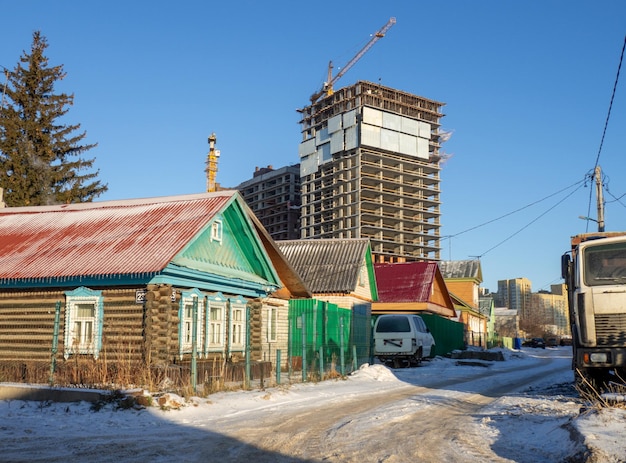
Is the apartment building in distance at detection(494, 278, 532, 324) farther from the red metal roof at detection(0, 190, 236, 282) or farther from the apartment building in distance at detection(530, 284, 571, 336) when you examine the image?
the red metal roof at detection(0, 190, 236, 282)

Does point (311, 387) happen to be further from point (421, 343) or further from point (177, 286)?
point (421, 343)

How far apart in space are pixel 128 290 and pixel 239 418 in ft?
17.7

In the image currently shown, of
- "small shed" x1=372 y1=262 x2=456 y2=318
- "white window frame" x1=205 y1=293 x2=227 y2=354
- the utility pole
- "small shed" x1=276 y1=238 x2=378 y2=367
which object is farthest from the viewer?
"small shed" x1=372 y1=262 x2=456 y2=318

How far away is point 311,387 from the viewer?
1795 centimetres

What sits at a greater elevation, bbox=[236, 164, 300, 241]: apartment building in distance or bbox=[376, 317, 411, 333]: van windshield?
bbox=[236, 164, 300, 241]: apartment building in distance

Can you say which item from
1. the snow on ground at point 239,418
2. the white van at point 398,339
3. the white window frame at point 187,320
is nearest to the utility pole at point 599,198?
the white van at point 398,339

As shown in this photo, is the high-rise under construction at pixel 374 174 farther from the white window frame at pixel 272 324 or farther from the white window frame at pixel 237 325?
the white window frame at pixel 237 325

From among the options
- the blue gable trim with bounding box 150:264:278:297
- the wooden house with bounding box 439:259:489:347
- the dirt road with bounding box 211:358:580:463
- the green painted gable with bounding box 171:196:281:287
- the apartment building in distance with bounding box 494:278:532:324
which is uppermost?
the apartment building in distance with bounding box 494:278:532:324

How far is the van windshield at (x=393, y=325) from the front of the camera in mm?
28422

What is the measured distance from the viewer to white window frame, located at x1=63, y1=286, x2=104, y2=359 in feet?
53.2

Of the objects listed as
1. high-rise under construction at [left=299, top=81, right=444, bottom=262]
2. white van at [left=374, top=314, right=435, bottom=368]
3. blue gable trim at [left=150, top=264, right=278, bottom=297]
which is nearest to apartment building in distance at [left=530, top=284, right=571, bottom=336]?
high-rise under construction at [left=299, top=81, right=444, bottom=262]

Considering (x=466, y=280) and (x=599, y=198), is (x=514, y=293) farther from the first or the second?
(x=599, y=198)

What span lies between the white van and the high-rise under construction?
90909 millimetres

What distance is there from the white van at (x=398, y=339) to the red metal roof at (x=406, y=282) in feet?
34.4
